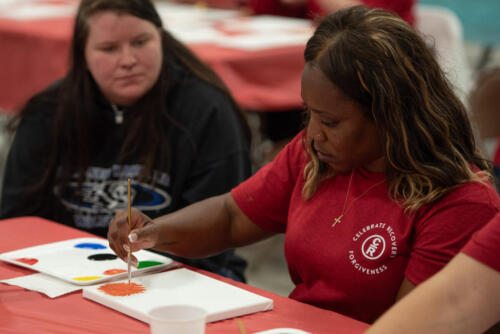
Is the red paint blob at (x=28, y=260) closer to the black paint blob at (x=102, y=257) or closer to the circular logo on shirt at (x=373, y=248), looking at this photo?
the black paint blob at (x=102, y=257)

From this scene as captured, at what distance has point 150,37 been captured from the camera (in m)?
2.24

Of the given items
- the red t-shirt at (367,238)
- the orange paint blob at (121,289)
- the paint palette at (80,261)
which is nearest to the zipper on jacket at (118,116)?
the paint palette at (80,261)

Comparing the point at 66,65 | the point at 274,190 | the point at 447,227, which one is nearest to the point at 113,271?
the point at 274,190

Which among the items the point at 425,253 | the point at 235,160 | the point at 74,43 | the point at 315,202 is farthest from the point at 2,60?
the point at 425,253

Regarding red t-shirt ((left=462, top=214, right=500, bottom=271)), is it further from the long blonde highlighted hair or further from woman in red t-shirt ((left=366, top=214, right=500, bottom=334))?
the long blonde highlighted hair

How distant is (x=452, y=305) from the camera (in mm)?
1123

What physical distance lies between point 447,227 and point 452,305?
1.02 ft

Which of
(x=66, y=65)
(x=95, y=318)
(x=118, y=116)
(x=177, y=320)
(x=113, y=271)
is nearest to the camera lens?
(x=177, y=320)

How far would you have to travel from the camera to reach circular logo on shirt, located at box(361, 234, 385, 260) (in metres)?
1.48

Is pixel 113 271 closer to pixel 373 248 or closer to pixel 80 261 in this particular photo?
pixel 80 261

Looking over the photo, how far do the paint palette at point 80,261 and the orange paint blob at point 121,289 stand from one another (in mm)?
49

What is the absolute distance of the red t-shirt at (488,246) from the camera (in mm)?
1126

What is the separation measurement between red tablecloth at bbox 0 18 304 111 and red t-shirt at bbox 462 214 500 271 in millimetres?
2146

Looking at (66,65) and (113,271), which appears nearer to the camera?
(113,271)
